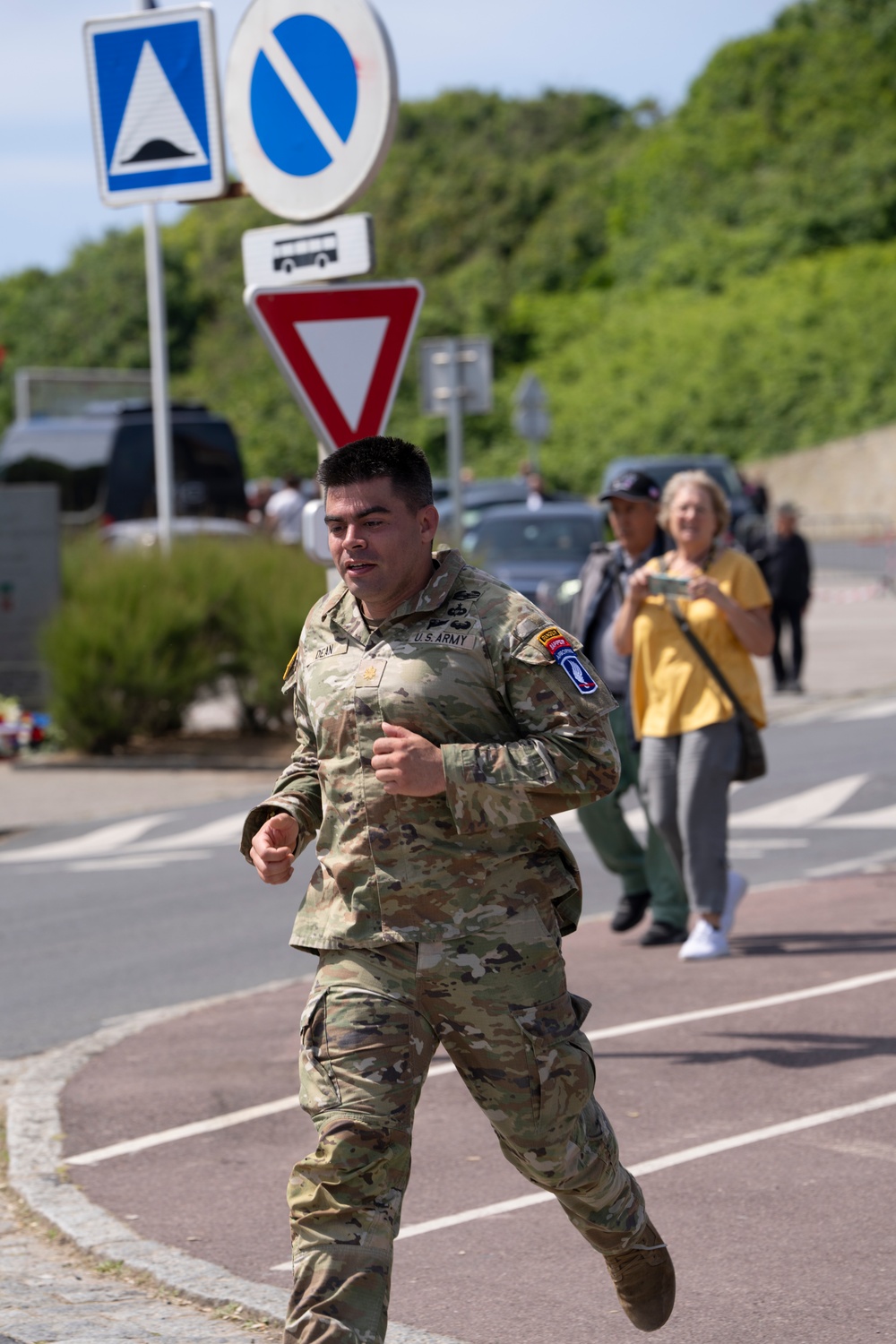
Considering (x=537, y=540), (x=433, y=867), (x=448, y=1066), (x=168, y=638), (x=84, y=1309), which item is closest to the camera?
(x=433, y=867)

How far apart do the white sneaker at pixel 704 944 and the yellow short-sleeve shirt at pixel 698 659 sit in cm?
78

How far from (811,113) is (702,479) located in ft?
213

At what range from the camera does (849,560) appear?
35.8 metres

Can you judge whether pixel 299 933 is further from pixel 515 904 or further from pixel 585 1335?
pixel 585 1335

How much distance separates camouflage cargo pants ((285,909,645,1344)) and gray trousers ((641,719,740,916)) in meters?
3.74

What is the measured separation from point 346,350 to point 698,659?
8.02 ft

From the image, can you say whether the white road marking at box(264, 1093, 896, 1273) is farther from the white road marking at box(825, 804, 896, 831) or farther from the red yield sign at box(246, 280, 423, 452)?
the white road marking at box(825, 804, 896, 831)

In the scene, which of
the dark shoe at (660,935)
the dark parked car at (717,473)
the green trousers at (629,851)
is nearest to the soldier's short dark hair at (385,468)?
the green trousers at (629,851)

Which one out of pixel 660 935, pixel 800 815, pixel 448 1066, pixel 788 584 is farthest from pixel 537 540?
pixel 448 1066

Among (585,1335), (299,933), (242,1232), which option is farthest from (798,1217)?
(299,933)

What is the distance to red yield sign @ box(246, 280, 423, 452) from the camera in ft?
18.4

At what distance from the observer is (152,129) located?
620 cm

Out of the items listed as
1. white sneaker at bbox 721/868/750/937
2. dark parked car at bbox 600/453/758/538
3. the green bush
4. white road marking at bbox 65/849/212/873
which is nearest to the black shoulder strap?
white sneaker at bbox 721/868/750/937

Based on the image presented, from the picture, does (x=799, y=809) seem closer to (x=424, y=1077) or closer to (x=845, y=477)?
(x=424, y=1077)
